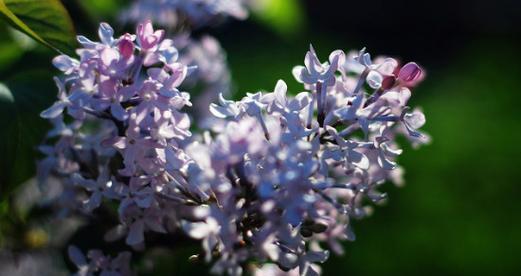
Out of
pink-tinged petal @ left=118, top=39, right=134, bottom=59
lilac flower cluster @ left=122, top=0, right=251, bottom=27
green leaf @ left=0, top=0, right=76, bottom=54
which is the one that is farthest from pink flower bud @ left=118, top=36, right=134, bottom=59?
lilac flower cluster @ left=122, top=0, right=251, bottom=27

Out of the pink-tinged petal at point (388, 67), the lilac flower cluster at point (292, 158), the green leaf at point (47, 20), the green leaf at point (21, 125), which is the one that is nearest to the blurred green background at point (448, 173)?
the green leaf at point (21, 125)

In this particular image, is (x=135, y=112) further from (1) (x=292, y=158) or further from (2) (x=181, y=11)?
(2) (x=181, y=11)

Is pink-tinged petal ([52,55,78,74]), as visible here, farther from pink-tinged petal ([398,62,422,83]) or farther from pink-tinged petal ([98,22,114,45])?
pink-tinged petal ([398,62,422,83])

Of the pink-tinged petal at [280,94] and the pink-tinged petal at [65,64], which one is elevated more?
the pink-tinged petal at [280,94]

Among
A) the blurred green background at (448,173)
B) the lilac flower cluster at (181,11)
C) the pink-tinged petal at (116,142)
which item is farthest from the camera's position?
the blurred green background at (448,173)

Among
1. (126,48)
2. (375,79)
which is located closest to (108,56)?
(126,48)

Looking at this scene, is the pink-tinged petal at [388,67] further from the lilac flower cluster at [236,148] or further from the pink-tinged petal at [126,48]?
the pink-tinged petal at [126,48]

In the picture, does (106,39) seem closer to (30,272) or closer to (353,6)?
(30,272)
